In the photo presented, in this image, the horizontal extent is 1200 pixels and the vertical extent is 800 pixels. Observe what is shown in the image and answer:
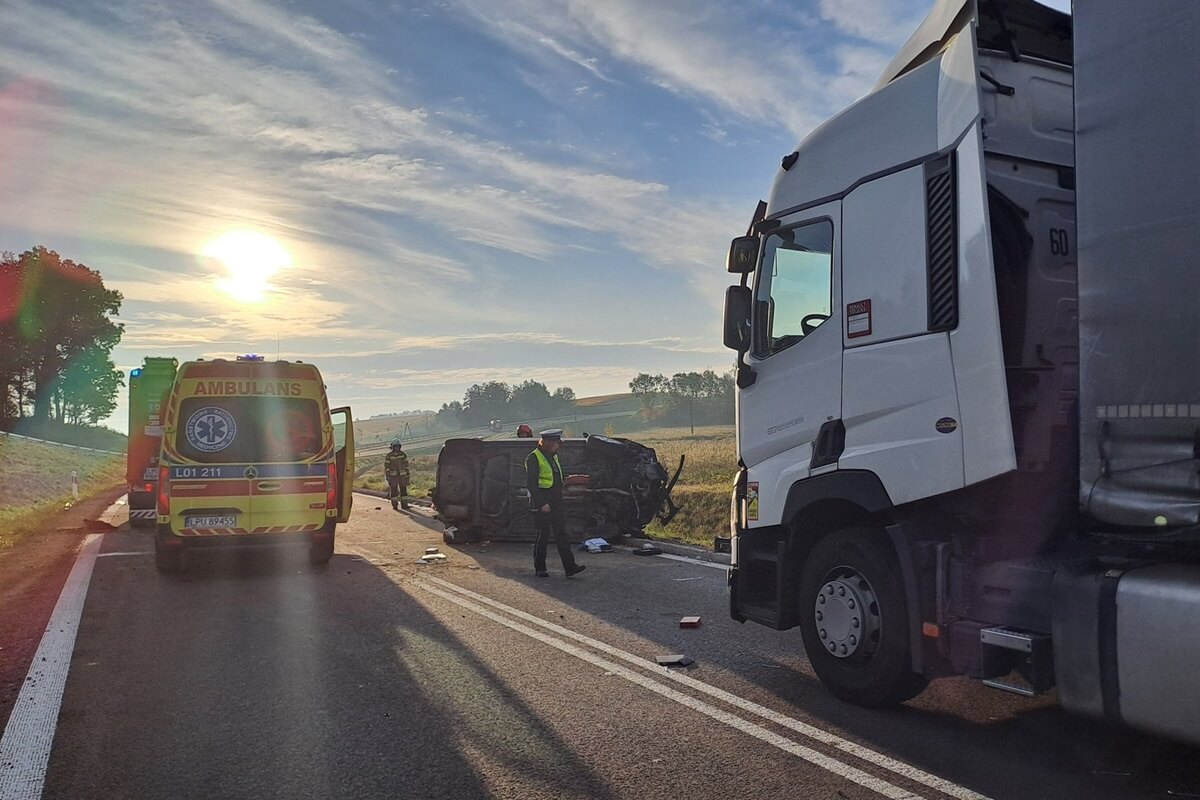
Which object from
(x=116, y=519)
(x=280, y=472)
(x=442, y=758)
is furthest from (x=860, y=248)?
(x=116, y=519)

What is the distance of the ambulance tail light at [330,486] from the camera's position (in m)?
10.0

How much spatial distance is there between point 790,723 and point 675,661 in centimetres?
133

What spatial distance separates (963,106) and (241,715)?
5.10m

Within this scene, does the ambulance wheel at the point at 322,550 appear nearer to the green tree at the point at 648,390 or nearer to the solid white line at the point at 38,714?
the solid white line at the point at 38,714

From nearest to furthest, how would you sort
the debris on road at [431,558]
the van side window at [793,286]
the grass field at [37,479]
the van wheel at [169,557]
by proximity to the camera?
the van side window at [793,286] < the van wheel at [169,557] < the debris on road at [431,558] < the grass field at [37,479]

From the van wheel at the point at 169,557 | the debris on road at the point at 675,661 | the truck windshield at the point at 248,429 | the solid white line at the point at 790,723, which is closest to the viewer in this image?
the solid white line at the point at 790,723

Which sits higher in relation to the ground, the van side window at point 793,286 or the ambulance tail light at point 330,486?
the van side window at point 793,286

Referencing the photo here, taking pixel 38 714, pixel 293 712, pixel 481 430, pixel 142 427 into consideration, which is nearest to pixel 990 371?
pixel 293 712

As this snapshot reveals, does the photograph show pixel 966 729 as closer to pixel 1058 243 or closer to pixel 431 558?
pixel 1058 243

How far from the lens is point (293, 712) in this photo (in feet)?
15.8

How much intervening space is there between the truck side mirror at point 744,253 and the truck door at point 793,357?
0.06 metres

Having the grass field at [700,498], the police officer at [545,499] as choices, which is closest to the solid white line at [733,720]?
the police officer at [545,499]

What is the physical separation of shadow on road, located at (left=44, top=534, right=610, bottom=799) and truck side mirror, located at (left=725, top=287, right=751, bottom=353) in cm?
269

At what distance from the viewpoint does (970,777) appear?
3.68 m
